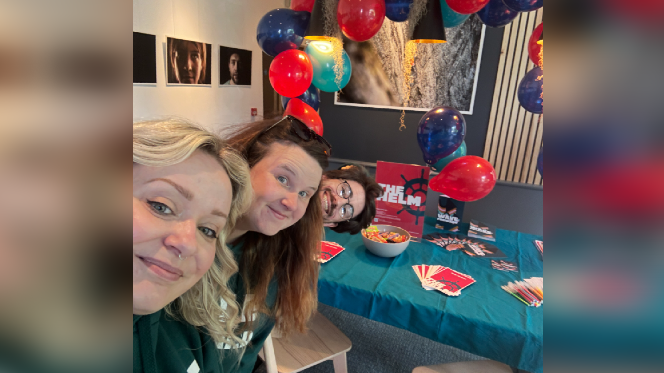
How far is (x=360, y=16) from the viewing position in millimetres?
1669

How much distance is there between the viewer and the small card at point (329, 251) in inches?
67.7

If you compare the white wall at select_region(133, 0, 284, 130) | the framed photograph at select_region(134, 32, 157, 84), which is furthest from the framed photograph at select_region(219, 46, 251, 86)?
the framed photograph at select_region(134, 32, 157, 84)

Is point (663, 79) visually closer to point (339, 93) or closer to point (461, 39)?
point (461, 39)

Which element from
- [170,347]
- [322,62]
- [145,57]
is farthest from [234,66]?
[170,347]

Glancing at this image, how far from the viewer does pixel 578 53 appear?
118 mm

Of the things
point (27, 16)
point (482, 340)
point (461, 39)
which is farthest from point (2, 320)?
point (461, 39)

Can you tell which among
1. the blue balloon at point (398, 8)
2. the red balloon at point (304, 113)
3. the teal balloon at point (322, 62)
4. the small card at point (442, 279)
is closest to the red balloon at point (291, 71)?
the red balloon at point (304, 113)

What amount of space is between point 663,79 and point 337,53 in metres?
2.15

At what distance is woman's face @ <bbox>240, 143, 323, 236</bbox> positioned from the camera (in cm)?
113

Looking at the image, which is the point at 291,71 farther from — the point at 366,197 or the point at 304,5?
the point at 366,197

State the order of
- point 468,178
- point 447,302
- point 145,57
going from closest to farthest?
point 447,302, point 468,178, point 145,57

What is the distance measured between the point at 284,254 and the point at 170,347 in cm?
55

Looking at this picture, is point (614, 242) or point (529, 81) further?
point (529, 81)

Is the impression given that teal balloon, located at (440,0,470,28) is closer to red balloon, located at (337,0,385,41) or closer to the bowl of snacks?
red balloon, located at (337,0,385,41)
